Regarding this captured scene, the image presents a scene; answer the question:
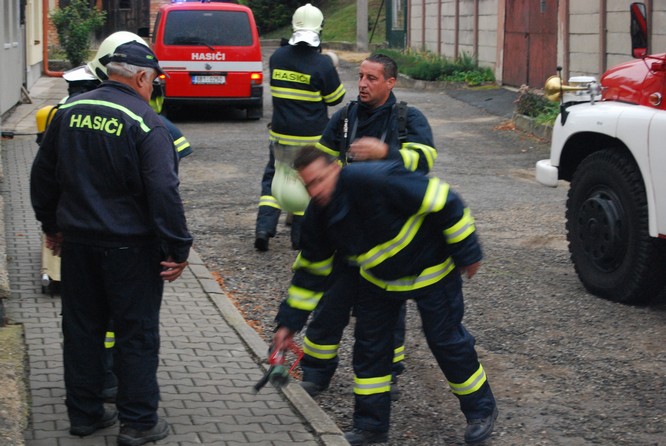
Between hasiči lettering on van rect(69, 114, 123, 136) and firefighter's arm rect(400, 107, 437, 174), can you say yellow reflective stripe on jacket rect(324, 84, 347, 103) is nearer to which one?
firefighter's arm rect(400, 107, 437, 174)

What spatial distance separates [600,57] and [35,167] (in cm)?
1408

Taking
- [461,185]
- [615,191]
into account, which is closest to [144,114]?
[615,191]

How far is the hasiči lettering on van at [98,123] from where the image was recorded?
473 centimetres

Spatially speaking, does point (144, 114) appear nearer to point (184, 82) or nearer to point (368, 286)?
point (368, 286)

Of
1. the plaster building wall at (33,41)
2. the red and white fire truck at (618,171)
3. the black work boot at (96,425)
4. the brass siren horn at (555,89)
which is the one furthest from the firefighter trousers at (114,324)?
the plaster building wall at (33,41)

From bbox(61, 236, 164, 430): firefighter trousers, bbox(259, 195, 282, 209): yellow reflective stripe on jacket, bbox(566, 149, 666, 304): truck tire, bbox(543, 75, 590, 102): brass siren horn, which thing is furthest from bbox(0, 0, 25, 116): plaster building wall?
bbox(61, 236, 164, 430): firefighter trousers

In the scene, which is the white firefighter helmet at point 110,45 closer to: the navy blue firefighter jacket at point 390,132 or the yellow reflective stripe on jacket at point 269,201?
the navy blue firefighter jacket at point 390,132

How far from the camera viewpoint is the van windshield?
1792 cm

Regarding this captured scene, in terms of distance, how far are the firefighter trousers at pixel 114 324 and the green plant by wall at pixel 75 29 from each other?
74.3 ft

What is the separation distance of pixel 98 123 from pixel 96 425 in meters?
1.34

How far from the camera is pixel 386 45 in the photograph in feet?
120

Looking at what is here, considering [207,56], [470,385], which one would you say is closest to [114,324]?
[470,385]

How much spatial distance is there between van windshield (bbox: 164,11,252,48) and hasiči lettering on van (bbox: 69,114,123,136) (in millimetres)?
13319

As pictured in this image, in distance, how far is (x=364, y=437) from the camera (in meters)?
5.11
